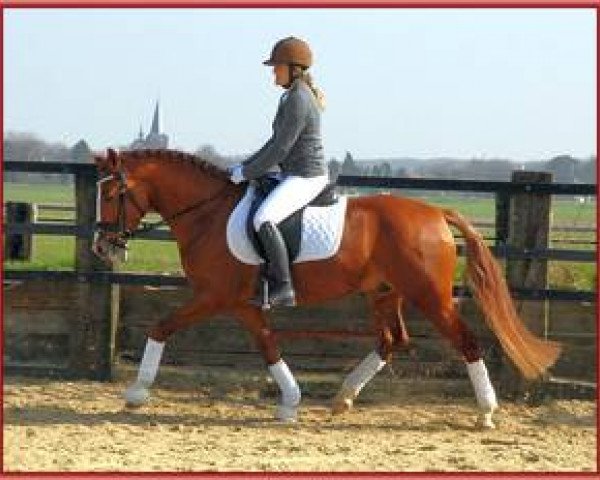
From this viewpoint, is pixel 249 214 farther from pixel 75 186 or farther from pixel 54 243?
pixel 54 243

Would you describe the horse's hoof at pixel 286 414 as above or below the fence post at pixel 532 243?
below

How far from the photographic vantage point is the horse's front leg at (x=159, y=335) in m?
6.52

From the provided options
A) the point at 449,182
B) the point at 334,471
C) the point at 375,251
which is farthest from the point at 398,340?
the point at 334,471

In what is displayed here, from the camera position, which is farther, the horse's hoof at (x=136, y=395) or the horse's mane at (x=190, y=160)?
the horse's mane at (x=190, y=160)

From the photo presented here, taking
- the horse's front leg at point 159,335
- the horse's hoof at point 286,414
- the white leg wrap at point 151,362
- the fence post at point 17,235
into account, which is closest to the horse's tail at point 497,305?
the horse's hoof at point 286,414

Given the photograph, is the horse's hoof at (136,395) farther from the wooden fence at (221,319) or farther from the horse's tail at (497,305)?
the horse's tail at (497,305)

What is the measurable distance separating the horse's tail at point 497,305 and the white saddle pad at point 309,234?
0.89 m

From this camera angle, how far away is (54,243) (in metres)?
19.1

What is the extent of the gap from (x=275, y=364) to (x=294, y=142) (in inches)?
61.7

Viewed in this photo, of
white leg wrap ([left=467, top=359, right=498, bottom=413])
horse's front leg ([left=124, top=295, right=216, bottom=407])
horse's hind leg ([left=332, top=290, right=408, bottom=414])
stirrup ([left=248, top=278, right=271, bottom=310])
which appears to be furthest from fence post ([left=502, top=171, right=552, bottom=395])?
horse's front leg ([left=124, top=295, right=216, bottom=407])

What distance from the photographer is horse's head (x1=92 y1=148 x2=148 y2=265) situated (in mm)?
6625

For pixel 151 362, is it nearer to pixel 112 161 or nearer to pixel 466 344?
pixel 112 161

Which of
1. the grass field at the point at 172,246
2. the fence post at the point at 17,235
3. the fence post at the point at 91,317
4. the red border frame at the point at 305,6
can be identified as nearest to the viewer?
the red border frame at the point at 305,6

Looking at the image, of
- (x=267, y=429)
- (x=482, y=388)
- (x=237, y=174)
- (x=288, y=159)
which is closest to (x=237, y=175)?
(x=237, y=174)
